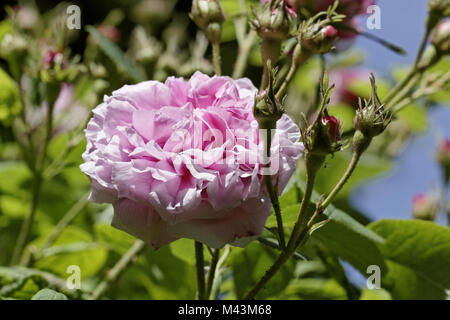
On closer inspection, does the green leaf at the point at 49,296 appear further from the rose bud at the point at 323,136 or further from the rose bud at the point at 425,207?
the rose bud at the point at 425,207

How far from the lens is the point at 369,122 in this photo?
0.42 meters

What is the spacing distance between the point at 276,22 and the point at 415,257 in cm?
30

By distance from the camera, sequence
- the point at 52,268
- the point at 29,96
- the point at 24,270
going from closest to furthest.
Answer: the point at 24,270 < the point at 52,268 < the point at 29,96

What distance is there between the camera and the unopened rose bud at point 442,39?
25.5 inches

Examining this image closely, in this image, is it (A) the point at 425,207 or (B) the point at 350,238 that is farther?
(A) the point at 425,207

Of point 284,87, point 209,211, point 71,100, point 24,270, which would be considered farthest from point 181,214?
point 71,100

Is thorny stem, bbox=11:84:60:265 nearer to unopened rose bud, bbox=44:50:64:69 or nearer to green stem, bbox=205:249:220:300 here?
unopened rose bud, bbox=44:50:64:69

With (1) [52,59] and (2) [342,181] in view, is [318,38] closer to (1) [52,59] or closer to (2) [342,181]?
(2) [342,181]

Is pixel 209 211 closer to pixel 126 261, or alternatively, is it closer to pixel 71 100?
pixel 126 261

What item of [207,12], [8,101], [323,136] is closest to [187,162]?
[323,136]

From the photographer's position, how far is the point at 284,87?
46cm

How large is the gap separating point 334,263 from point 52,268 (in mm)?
349

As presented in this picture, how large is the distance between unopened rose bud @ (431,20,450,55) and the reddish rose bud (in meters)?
0.31

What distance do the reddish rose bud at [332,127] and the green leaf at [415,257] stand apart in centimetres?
21
